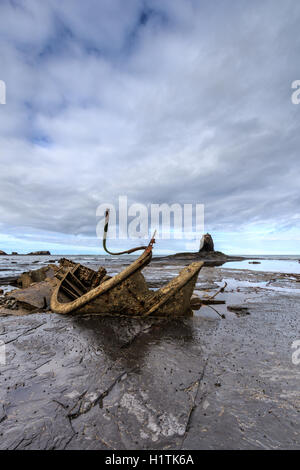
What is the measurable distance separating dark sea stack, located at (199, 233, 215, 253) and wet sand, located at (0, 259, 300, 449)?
175 ft

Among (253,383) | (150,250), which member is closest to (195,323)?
(150,250)

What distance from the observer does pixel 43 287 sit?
9.55m

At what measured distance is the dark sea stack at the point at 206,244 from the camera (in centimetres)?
5741

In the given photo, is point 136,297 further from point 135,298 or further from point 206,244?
point 206,244

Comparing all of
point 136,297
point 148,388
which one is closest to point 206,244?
point 136,297

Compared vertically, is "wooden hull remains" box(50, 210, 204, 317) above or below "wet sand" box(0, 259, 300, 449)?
above

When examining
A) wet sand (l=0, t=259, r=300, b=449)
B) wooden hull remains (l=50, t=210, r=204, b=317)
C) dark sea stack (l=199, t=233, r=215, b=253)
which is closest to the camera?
wet sand (l=0, t=259, r=300, b=449)

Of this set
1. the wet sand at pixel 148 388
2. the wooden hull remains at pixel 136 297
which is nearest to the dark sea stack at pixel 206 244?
the wooden hull remains at pixel 136 297

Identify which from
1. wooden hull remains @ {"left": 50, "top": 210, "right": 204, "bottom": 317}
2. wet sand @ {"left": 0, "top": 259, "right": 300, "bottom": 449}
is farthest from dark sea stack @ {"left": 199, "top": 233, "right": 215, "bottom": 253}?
wet sand @ {"left": 0, "top": 259, "right": 300, "bottom": 449}

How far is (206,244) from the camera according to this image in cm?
5747

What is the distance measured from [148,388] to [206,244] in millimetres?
56702

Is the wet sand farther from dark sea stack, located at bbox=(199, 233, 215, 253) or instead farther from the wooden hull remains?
dark sea stack, located at bbox=(199, 233, 215, 253)

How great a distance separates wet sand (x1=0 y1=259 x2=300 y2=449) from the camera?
212 cm

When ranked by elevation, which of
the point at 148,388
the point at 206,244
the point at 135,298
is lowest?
the point at 148,388
